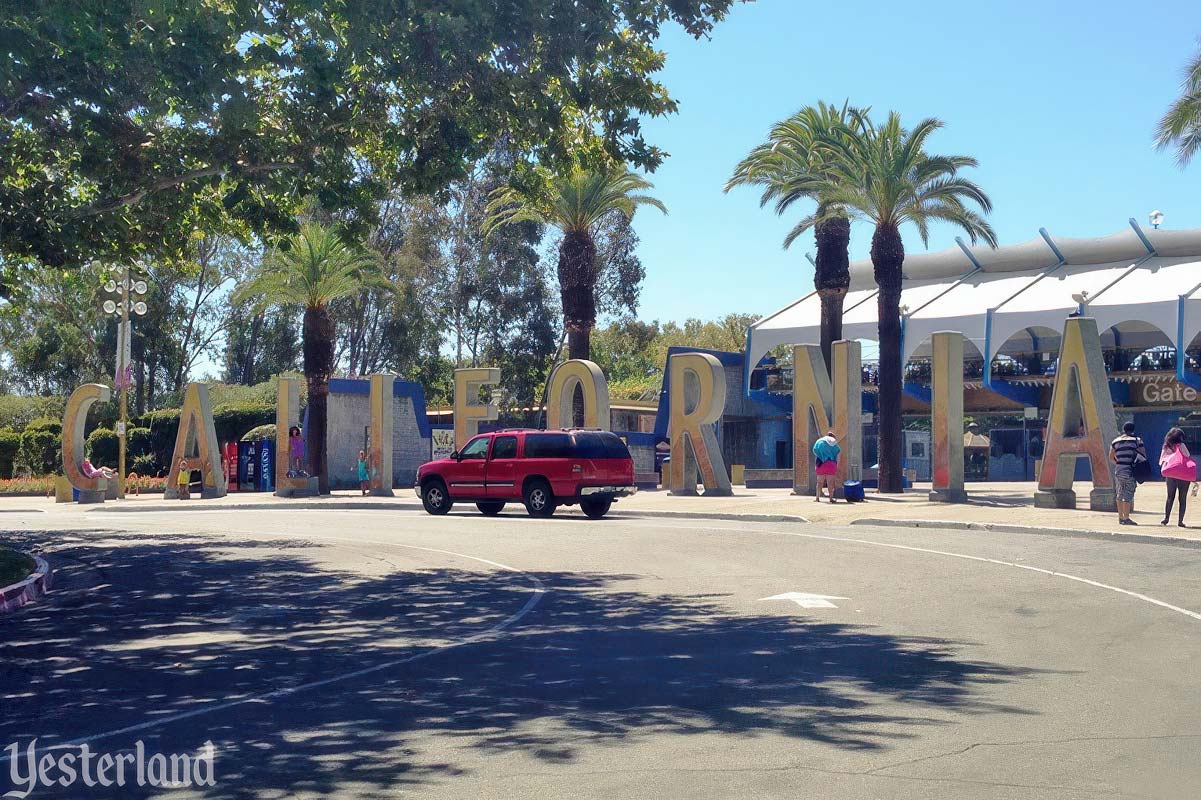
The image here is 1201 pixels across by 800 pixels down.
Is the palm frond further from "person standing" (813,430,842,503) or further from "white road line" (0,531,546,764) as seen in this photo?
"white road line" (0,531,546,764)

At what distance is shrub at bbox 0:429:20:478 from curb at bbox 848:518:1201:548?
4828 centimetres

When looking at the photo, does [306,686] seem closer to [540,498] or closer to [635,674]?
[635,674]

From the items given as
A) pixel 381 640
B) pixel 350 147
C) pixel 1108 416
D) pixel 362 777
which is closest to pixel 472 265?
pixel 1108 416

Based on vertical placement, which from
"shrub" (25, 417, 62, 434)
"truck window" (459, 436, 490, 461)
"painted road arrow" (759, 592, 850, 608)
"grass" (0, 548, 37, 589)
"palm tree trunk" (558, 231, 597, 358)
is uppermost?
"palm tree trunk" (558, 231, 597, 358)

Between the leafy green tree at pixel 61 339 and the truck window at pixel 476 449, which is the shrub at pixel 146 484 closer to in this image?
the leafy green tree at pixel 61 339

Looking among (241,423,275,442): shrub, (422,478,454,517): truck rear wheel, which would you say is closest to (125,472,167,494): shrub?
(241,423,275,442): shrub

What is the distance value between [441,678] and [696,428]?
91.9ft

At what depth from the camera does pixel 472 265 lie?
63750mm

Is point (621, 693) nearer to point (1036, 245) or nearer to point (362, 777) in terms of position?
point (362, 777)

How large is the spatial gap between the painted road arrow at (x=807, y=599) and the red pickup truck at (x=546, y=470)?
→ 1344 centimetres

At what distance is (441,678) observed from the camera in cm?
879

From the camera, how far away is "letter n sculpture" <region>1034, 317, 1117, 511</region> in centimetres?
2580

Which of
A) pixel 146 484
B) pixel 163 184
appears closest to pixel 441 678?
pixel 163 184

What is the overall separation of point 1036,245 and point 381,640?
59029 millimetres
